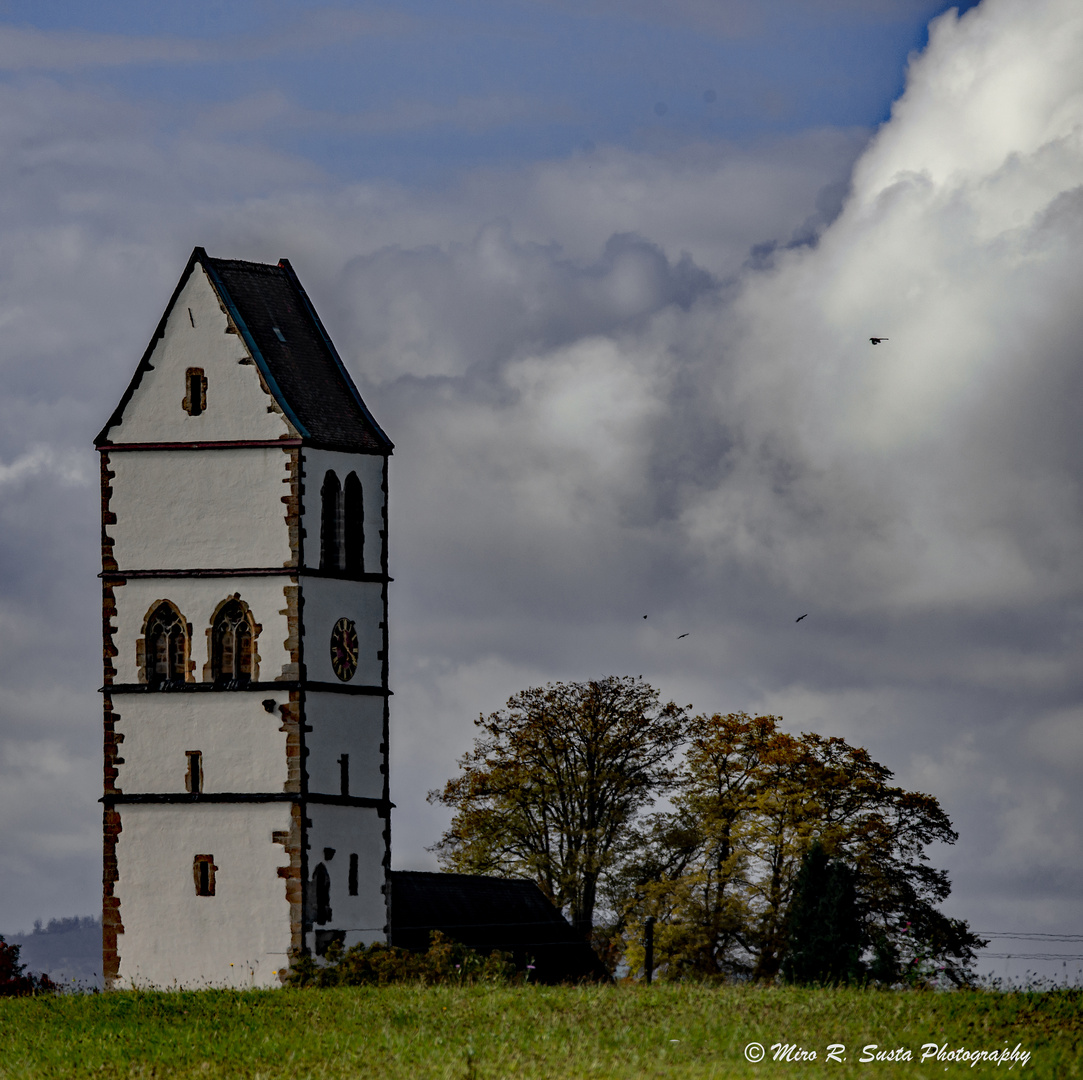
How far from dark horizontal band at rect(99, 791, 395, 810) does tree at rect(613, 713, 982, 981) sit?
16639 millimetres

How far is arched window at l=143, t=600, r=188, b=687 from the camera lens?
4431 cm

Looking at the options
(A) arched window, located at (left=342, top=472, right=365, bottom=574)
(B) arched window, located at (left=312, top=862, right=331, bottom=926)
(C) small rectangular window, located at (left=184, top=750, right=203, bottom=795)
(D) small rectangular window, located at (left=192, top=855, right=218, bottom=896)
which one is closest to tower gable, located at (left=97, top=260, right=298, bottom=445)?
(A) arched window, located at (left=342, top=472, right=365, bottom=574)

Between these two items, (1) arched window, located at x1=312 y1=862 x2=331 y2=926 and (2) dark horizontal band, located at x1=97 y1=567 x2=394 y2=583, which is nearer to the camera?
(1) arched window, located at x1=312 y1=862 x2=331 y2=926

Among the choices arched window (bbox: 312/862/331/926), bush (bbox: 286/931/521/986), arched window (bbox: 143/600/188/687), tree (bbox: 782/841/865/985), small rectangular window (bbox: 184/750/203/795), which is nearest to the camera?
bush (bbox: 286/931/521/986)

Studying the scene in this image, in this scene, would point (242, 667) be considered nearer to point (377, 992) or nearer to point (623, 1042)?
point (377, 992)

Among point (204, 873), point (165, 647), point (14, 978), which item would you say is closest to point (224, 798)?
point (204, 873)

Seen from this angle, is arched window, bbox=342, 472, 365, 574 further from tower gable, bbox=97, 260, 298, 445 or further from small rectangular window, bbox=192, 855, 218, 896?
small rectangular window, bbox=192, 855, 218, 896

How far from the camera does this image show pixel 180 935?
142 ft

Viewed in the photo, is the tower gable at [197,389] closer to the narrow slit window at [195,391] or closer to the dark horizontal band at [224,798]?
the narrow slit window at [195,391]

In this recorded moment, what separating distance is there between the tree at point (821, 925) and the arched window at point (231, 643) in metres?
14.3

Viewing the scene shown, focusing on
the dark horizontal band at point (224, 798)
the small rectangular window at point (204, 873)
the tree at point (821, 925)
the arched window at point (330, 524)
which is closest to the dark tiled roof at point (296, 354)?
the arched window at point (330, 524)

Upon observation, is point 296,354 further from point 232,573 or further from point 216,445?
point 232,573

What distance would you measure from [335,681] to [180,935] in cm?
632

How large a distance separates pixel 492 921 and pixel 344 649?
10.7 meters
